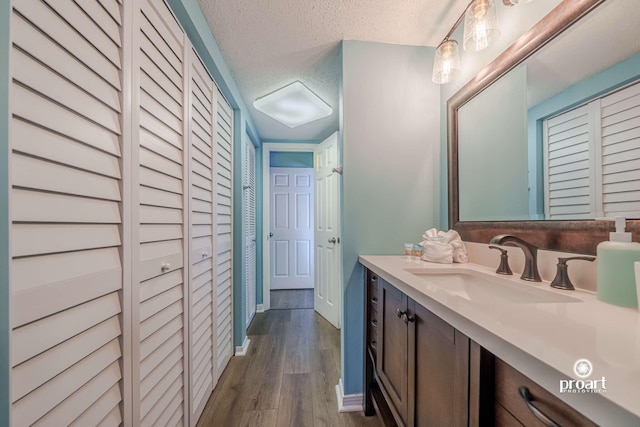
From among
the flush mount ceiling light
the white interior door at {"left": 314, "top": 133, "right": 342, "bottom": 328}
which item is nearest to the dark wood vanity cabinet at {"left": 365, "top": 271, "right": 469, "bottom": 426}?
the white interior door at {"left": 314, "top": 133, "right": 342, "bottom": 328}

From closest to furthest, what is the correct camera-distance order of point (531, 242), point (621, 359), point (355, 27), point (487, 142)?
point (621, 359) < point (531, 242) < point (487, 142) < point (355, 27)

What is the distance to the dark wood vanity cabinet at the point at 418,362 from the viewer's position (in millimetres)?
608

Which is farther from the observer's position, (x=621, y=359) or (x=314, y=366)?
(x=314, y=366)

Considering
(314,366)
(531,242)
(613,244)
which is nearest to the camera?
(613,244)

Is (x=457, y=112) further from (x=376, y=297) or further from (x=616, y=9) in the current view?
(x=376, y=297)

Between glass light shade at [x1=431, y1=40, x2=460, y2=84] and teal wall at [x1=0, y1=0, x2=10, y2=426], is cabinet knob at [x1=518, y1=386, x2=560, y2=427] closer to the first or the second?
teal wall at [x1=0, y1=0, x2=10, y2=426]

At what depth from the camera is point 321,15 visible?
1.30 m

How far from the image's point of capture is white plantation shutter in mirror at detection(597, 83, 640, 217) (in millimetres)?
667

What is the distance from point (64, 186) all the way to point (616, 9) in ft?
5.14

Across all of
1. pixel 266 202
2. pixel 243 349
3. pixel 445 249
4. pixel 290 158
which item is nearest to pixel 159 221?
pixel 445 249

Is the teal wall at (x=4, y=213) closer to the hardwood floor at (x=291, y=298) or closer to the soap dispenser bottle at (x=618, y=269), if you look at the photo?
the soap dispenser bottle at (x=618, y=269)

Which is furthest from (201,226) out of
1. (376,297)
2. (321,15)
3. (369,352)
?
(321,15)

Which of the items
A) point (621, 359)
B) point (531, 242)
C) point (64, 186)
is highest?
point (64, 186)

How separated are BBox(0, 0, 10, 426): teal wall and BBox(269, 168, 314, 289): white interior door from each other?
3.30m
